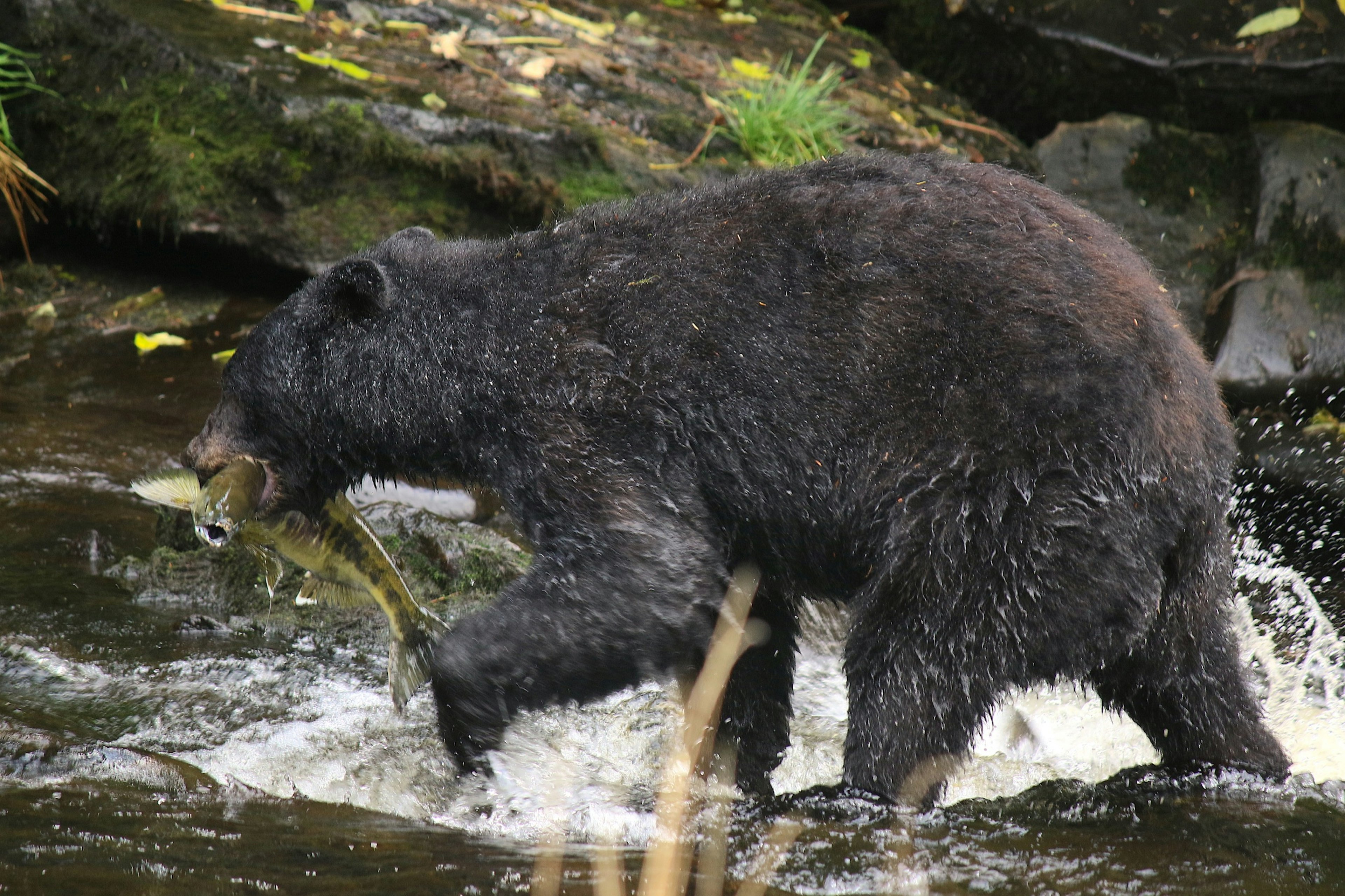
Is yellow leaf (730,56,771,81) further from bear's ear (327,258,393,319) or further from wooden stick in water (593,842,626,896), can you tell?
wooden stick in water (593,842,626,896)

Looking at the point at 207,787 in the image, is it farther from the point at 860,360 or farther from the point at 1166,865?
the point at 1166,865

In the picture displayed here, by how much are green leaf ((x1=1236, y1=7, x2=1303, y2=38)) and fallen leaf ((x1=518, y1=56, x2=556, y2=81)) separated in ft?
15.7

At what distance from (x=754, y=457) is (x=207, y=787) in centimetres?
204

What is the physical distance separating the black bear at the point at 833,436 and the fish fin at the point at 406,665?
0.49 meters

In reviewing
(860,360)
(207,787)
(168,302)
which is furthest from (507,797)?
(168,302)

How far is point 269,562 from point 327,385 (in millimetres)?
1035

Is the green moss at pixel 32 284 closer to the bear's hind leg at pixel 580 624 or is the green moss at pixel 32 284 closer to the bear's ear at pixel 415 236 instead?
the bear's ear at pixel 415 236

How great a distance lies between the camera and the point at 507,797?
411 cm

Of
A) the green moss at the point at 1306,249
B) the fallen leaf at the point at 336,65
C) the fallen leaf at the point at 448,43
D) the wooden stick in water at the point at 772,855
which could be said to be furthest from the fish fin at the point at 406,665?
the green moss at the point at 1306,249

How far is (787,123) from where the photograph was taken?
7992 millimetres

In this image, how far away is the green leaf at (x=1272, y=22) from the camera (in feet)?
26.3

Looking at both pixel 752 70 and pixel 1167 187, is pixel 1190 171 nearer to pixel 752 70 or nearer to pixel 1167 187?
pixel 1167 187

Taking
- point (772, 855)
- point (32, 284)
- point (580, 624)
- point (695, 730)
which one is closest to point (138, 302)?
point (32, 284)

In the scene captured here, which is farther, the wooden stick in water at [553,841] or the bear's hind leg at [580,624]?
the bear's hind leg at [580,624]
